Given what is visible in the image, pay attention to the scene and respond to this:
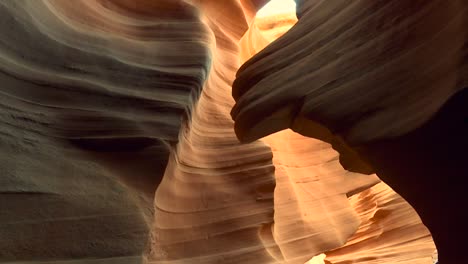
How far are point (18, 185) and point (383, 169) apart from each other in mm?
654

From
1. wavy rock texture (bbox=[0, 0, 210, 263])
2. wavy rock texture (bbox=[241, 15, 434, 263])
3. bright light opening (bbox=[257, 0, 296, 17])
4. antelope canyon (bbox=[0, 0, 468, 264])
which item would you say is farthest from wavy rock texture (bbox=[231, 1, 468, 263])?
bright light opening (bbox=[257, 0, 296, 17])

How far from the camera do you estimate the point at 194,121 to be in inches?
66.8

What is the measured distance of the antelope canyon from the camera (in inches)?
36.9

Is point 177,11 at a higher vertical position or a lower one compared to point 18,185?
higher

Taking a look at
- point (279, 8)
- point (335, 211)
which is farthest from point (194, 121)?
point (279, 8)

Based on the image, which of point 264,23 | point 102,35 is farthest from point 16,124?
point 264,23

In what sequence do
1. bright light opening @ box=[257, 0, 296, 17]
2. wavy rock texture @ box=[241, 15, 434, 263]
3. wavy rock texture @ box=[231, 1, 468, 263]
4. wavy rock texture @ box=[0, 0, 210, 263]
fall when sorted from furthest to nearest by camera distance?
bright light opening @ box=[257, 0, 296, 17]
wavy rock texture @ box=[241, 15, 434, 263]
wavy rock texture @ box=[0, 0, 210, 263]
wavy rock texture @ box=[231, 1, 468, 263]

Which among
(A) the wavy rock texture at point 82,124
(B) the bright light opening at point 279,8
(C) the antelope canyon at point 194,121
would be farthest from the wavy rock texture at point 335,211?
(A) the wavy rock texture at point 82,124

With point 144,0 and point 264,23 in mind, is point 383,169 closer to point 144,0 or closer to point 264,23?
point 144,0

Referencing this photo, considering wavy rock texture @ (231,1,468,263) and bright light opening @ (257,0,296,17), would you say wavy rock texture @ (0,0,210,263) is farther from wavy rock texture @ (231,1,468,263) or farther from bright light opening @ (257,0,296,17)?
bright light opening @ (257,0,296,17)

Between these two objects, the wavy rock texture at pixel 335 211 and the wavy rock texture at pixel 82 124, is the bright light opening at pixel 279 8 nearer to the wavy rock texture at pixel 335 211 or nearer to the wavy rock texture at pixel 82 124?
the wavy rock texture at pixel 335 211

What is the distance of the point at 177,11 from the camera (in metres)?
1.70

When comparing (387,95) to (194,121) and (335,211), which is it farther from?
(335,211)

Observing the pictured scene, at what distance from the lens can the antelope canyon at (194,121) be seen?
0.94m
